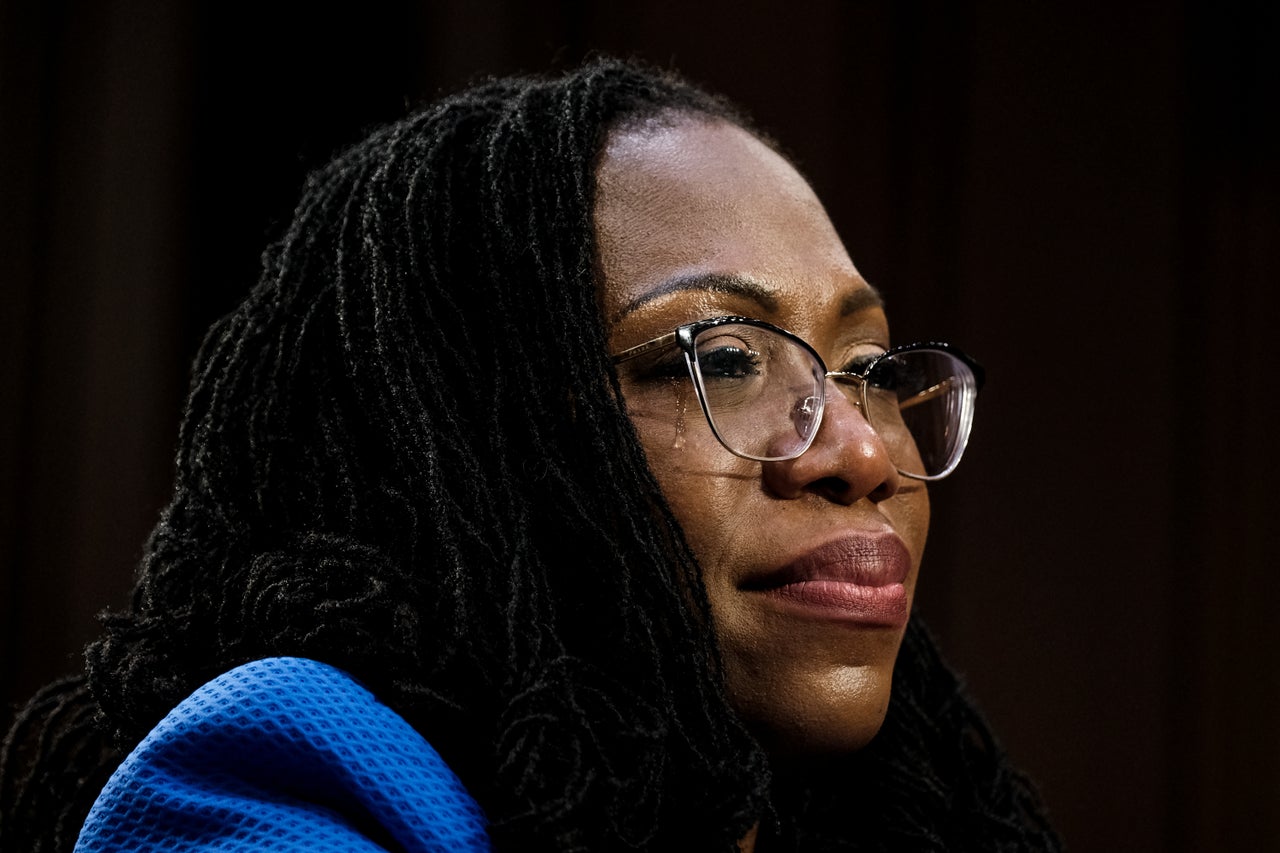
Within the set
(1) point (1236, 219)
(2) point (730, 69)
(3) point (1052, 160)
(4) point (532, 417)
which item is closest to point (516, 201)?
(4) point (532, 417)

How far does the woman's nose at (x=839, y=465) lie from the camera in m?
0.88

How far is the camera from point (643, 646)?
81cm

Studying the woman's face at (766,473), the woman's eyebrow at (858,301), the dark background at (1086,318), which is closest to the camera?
the woman's face at (766,473)

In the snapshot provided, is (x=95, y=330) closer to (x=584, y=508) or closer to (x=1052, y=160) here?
(x=584, y=508)

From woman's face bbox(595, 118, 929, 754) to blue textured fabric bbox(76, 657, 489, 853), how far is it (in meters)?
0.27

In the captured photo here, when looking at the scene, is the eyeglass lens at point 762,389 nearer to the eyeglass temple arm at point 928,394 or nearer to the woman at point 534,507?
the woman at point 534,507

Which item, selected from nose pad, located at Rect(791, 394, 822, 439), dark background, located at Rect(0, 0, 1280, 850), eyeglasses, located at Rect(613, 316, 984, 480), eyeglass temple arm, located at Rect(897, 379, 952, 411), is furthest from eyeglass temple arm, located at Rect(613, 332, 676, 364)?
dark background, located at Rect(0, 0, 1280, 850)

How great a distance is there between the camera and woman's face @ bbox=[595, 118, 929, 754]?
2.85 feet

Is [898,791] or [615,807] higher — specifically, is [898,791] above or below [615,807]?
below

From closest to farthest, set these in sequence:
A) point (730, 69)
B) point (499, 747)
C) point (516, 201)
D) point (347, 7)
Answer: point (499, 747)
point (516, 201)
point (347, 7)
point (730, 69)

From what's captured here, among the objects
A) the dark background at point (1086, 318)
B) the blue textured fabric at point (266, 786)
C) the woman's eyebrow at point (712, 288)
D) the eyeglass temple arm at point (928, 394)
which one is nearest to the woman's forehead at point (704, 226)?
the woman's eyebrow at point (712, 288)

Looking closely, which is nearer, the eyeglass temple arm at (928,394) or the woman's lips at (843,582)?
the woman's lips at (843,582)

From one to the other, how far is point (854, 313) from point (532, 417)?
306 mm

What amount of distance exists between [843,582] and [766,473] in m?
0.10
